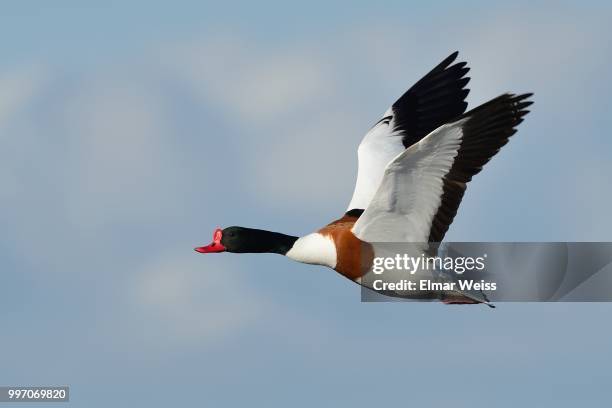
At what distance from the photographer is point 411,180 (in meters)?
16.7

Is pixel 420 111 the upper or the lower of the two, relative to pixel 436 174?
upper

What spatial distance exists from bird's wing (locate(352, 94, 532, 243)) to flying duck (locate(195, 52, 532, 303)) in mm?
11

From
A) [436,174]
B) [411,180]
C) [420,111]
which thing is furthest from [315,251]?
[420,111]

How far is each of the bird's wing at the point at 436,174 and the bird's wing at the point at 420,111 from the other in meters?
2.68

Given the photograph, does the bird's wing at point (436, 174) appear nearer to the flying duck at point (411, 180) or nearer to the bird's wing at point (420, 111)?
the flying duck at point (411, 180)

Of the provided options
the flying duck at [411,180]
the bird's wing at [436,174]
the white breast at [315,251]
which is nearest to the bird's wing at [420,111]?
the flying duck at [411,180]

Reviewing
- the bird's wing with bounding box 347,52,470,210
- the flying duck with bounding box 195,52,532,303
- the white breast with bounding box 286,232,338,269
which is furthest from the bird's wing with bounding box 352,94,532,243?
the bird's wing with bounding box 347,52,470,210

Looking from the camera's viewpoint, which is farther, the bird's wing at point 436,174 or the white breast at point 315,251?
the white breast at point 315,251

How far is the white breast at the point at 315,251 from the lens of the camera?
17.9m

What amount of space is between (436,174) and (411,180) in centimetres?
30

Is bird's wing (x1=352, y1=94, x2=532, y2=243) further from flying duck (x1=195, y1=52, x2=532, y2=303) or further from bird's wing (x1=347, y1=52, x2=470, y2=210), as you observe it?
bird's wing (x1=347, y1=52, x2=470, y2=210)

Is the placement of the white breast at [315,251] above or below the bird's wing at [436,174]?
below

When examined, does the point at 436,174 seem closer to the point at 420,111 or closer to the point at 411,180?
the point at 411,180

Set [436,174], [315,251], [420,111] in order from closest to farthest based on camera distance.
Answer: [436,174], [315,251], [420,111]
